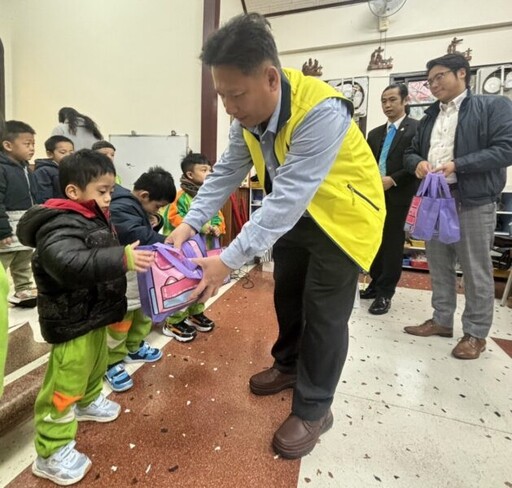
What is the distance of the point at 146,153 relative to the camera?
352 centimetres

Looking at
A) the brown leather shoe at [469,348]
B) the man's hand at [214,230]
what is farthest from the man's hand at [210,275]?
the brown leather shoe at [469,348]

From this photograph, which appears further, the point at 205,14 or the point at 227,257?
the point at 205,14

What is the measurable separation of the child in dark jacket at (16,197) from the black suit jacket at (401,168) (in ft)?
8.21

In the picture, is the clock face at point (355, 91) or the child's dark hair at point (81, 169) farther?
the clock face at point (355, 91)

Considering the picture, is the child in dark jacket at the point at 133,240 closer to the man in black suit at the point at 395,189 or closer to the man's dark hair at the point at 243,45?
the man's dark hair at the point at 243,45

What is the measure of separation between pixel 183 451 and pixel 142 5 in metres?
3.97

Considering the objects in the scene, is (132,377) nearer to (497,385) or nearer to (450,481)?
(450,481)

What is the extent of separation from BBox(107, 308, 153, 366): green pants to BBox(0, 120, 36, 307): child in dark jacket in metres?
1.11

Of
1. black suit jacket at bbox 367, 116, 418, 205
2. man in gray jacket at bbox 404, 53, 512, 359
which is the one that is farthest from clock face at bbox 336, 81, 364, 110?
man in gray jacket at bbox 404, 53, 512, 359

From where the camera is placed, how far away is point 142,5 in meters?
3.30

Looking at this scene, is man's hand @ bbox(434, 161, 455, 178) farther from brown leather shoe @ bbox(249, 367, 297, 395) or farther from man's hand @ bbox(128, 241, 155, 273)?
man's hand @ bbox(128, 241, 155, 273)

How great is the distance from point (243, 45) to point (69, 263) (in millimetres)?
686

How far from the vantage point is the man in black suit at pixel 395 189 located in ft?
7.22

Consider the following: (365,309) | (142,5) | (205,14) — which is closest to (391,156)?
(365,309)
